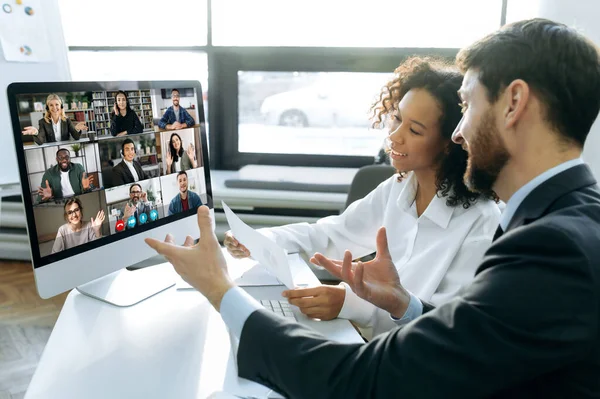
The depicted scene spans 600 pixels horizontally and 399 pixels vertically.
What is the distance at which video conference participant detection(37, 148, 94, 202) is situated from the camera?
1.01 meters

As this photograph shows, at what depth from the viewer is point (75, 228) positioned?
1.07 metres

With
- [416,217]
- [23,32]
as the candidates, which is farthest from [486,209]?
[23,32]

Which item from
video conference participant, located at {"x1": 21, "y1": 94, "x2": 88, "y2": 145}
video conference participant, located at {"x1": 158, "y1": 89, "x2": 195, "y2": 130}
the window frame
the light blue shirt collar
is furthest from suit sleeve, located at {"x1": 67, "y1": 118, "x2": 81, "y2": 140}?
the window frame

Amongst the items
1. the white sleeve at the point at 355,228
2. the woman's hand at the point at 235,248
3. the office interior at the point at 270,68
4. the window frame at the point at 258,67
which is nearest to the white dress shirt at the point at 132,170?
the woman's hand at the point at 235,248

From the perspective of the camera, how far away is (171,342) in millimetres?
1028

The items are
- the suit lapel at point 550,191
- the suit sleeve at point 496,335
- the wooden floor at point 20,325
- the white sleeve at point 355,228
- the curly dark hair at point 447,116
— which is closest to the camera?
the suit sleeve at point 496,335

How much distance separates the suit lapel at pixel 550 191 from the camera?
75 cm

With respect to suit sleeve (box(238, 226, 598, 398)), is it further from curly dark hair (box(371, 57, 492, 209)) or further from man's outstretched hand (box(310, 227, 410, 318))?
curly dark hair (box(371, 57, 492, 209))

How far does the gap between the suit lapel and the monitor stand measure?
2.91 ft

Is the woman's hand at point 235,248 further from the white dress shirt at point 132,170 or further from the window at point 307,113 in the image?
the window at point 307,113

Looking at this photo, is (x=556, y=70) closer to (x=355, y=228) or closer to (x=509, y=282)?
(x=509, y=282)

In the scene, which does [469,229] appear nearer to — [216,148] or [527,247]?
[527,247]

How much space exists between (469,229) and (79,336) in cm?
96

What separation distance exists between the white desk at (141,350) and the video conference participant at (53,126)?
0.41 metres
